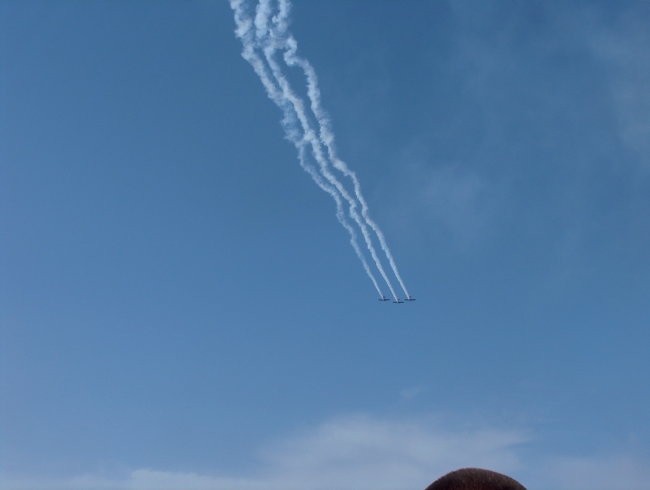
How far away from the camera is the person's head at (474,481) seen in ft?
382

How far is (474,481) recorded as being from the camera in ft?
383

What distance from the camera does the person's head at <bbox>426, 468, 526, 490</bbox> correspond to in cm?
11656

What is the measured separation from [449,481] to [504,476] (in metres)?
0.35

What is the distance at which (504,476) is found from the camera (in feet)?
382

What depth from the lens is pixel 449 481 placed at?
116625mm
